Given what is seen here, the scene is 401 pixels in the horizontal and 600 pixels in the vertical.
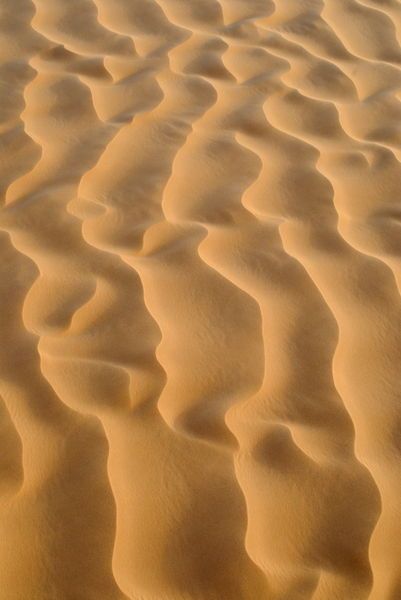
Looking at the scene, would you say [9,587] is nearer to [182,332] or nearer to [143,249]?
[182,332]

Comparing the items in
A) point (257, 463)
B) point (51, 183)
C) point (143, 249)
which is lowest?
point (51, 183)

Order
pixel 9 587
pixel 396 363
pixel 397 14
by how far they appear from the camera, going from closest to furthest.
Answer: pixel 9 587 → pixel 396 363 → pixel 397 14

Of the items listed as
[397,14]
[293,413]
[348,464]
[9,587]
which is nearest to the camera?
[9,587]

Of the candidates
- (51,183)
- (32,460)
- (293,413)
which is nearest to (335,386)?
(293,413)

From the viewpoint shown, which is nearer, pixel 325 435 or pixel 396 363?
pixel 325 435

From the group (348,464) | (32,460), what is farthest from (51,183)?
(348,464)

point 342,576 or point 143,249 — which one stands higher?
point 342,576

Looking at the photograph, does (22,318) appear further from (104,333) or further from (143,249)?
(143,249)
